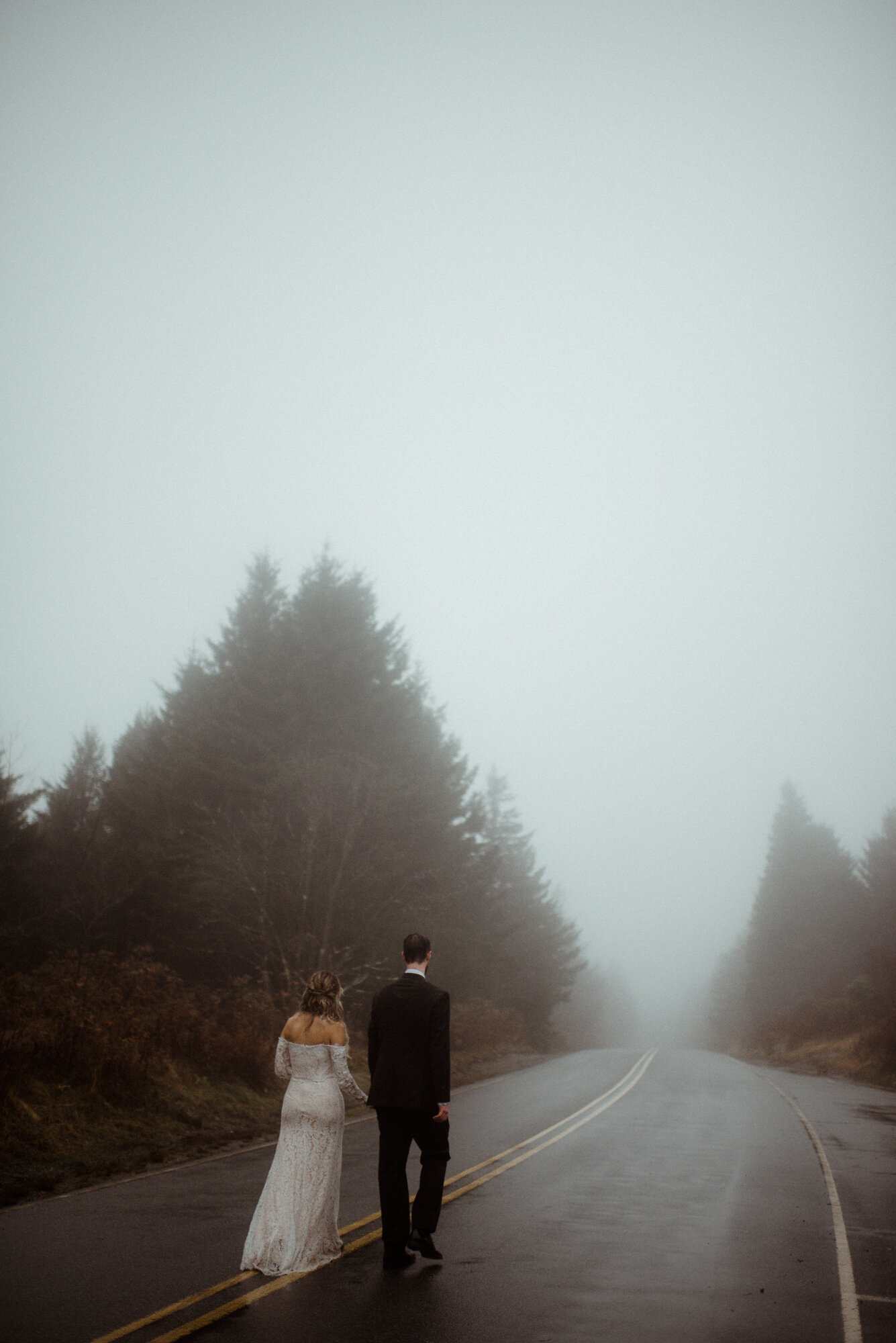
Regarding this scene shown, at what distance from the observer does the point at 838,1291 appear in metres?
5.80

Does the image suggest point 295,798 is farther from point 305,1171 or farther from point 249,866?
point 305,1171

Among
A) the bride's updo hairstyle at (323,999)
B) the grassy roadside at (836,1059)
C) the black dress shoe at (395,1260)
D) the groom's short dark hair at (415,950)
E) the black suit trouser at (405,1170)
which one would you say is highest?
the groom's short dark hair at (415,950)

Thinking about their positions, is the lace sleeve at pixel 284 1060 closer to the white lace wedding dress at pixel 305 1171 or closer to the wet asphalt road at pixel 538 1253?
the white lace wedding dress at pixel 305 1171

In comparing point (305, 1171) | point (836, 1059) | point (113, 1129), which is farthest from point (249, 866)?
point (836, 1059)

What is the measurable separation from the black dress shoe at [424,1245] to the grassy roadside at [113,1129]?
4.21 metres

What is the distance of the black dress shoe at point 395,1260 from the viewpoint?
6055 millimetres

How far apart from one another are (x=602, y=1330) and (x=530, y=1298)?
0.74 meters

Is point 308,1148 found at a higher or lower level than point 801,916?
lower

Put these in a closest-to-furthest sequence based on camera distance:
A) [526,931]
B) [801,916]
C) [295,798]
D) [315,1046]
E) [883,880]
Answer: [315,1046] → [295,798] → [526,931] → [883,880] → [801,916]

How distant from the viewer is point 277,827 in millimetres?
22891

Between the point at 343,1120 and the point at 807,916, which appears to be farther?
the point at 807,916

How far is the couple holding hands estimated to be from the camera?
614 centimetres

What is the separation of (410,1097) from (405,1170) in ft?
1.55

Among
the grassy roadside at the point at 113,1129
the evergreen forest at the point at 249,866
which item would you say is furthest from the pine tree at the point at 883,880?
the grassy roadside at the point at 113,1129
